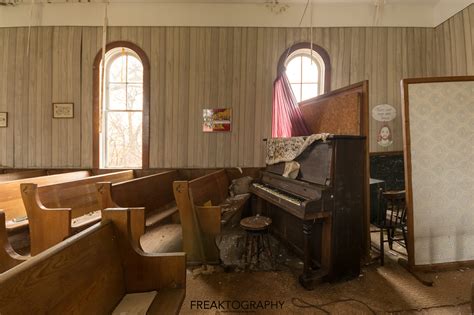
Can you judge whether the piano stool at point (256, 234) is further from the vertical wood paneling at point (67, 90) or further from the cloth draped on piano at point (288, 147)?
the vertical wood paneling at point (67, 90)

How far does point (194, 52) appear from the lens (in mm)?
3891

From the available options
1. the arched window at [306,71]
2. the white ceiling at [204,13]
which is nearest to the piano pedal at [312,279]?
the arched window at [306,71]

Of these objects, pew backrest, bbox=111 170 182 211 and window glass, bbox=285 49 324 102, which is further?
window glass, bbox=285 49 324 102

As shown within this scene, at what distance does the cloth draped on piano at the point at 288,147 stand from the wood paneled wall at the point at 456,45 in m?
3.17

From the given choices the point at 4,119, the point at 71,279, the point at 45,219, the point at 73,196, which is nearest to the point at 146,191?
the point at 73,196

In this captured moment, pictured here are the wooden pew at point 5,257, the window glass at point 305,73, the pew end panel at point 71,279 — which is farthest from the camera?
the window glass at point 305,73

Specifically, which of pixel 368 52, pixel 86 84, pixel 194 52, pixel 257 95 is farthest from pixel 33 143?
pixel 368 52

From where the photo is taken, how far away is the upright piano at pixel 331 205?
2.07m

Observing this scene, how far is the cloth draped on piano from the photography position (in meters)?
2.29

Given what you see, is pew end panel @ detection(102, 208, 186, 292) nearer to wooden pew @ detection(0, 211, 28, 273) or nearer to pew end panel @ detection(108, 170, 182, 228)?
wooden pew @ detection(0, 211, 28, 273)

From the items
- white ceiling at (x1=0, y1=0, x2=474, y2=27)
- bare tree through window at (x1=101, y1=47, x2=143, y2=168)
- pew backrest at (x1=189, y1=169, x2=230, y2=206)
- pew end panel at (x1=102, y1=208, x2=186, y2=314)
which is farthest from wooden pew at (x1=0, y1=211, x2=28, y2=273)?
white ceiling at (x1=0, y1=0, x2=474, y2=27)

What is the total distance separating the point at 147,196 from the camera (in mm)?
2867

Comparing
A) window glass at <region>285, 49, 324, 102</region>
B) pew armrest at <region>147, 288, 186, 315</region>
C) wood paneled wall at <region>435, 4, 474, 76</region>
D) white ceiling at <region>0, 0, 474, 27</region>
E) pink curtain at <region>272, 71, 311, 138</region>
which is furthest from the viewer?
window glass at <region>285, 49, 324, 102</region>

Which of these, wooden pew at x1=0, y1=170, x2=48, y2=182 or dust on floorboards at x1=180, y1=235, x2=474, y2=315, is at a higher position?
wooden pew at x1=0, y1=170, x2=48, y2=182
